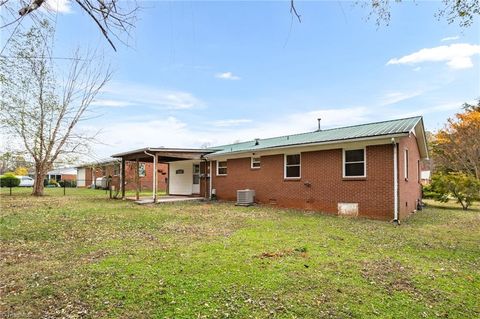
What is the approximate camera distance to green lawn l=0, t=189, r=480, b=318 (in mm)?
3338

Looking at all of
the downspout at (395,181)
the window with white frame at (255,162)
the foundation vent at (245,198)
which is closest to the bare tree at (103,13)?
the downspout at (395,181)

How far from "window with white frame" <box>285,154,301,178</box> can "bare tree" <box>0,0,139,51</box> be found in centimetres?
1056

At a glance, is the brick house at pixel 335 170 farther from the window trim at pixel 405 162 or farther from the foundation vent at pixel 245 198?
the foundation vent at pixel 245 198

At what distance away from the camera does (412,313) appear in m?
3.27

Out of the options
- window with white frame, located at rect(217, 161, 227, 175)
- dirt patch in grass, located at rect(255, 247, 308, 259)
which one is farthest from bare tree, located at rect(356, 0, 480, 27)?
window with white frame, located at rect(217, 161, 227, 175)

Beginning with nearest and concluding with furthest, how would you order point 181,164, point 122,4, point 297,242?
1. point 122,4
2. point 297,242
3. point 181,164

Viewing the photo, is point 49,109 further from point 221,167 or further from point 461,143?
point 461,143

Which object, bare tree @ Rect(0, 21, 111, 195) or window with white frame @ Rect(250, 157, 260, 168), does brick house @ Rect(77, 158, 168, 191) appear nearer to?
bare tree @ Rect(0, 21, 111, 195)

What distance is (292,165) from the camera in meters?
13.2

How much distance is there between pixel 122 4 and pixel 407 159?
12.3 meters

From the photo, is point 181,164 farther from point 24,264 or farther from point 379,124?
point 24,264

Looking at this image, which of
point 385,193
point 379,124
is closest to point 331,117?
point 379,124

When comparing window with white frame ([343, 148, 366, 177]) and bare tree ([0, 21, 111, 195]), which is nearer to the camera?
window with white frame ([343, 148, 366, 177])

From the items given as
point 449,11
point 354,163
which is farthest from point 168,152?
point 449,11
